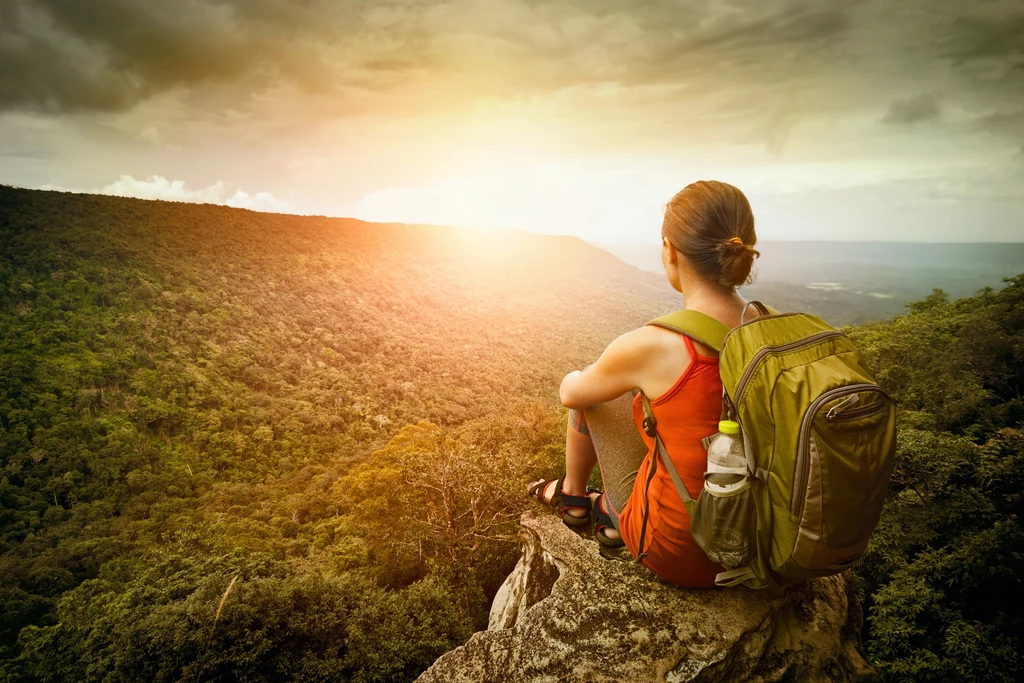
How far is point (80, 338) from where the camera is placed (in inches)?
1934

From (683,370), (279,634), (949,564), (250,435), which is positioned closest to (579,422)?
(683,370)

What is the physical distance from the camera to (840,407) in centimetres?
154

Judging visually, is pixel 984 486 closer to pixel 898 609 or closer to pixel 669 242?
pixel 898 609

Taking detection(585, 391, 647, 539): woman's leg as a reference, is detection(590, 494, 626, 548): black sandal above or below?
below

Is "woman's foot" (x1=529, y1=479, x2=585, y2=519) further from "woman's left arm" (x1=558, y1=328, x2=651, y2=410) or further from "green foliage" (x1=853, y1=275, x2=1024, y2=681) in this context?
"green foliage" (x1=853, y1=275, x2=1024, y2=681)

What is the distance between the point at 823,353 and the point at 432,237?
122m

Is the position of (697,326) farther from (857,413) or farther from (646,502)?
(646,502)

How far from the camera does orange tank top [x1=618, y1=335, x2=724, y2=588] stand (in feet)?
5.97

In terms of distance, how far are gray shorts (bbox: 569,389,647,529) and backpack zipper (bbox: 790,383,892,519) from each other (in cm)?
96

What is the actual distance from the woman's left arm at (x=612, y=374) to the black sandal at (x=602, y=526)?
102cm

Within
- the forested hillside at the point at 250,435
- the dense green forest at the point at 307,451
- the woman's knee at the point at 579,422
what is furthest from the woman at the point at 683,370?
the forested hillside at the point at 250,435

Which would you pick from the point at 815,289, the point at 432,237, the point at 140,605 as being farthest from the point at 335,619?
the point at 815,289

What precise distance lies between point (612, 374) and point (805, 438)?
2.58 ft

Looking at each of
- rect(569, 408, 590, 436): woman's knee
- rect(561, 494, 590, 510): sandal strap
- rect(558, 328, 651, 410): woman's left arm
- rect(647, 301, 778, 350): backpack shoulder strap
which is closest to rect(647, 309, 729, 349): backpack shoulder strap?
rect(647, 301, 778, 350): backpack shoulder strap
